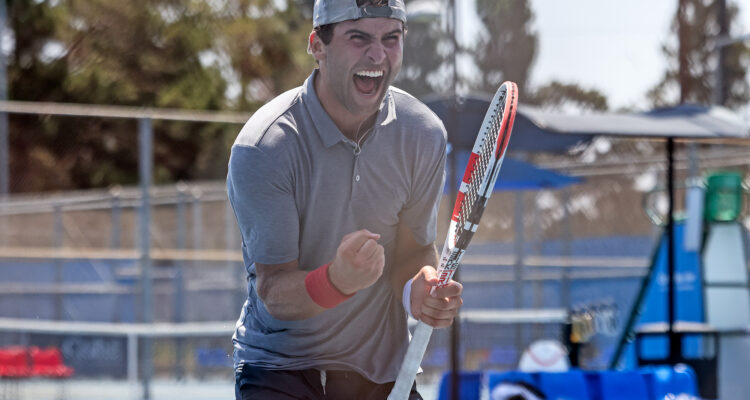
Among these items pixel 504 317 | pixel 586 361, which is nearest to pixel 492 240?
pixel 504 317

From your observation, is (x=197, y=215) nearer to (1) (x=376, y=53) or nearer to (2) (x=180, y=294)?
(2) (x=180, y=294)

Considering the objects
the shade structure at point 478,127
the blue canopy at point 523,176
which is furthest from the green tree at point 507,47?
the shade structure at point 478,127

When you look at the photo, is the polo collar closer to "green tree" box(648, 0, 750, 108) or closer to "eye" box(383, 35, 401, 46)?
"eye" box(383, 35, 401, 46)

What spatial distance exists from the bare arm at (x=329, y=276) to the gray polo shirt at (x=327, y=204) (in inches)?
1.8

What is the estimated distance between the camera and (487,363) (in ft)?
28.9

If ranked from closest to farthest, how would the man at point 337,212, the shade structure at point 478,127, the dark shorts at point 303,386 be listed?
the man at point 337,212
the dark shorts at point 303,386
the shade structure at point 478,127

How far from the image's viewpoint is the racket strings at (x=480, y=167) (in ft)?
8.25

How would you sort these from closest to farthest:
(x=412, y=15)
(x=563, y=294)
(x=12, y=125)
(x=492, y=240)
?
(x=412, y=15) → (x=563, y=294) → (x=492, y=240) → (x=12, y=125)

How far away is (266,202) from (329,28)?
430 mm

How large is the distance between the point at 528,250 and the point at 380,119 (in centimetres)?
953

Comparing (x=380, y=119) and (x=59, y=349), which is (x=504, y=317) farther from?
(x=380, y=119)

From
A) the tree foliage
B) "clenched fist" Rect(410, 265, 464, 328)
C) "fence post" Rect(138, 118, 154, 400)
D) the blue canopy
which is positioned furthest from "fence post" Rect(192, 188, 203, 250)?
"clenched fist" Rect(410, 265, 464, 328)

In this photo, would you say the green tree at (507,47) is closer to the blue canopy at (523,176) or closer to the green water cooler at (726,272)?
the blue canopy at (523,176)

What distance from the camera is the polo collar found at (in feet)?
8.20
